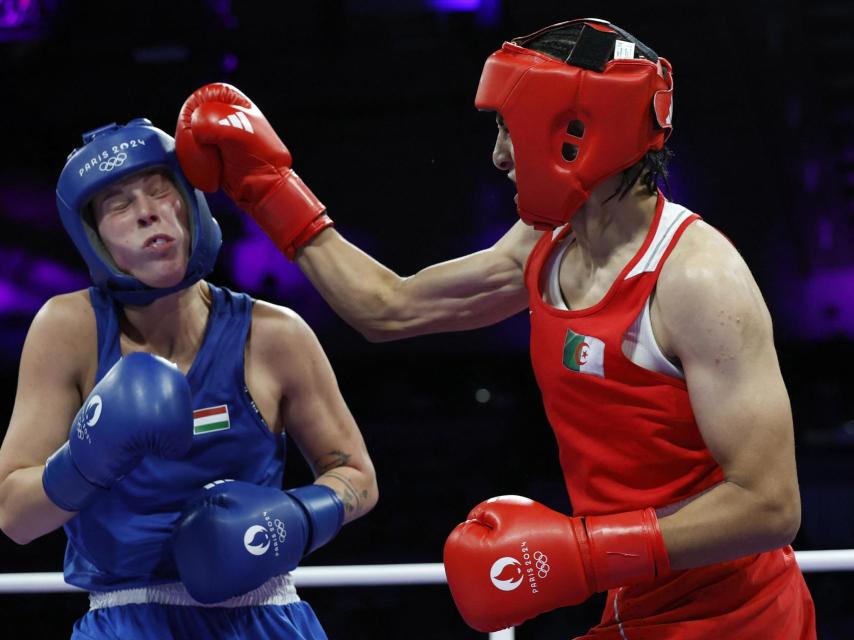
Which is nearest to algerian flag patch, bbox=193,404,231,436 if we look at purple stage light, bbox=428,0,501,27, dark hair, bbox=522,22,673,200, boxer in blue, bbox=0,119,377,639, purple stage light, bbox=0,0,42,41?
boxer in blue, bbox=0,119,377,639

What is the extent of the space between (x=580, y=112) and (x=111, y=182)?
2.73 ft

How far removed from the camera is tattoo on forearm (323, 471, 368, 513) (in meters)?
2.12

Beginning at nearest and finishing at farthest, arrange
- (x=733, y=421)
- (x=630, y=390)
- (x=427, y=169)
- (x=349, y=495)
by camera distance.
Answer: (x=733, y=421) → (x=630, y=390) → (x=349, y=495) → (x=427, y=169)

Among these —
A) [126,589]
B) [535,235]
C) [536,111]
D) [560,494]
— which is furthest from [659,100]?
[560,494]

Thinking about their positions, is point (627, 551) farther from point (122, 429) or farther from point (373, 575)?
point (373, 575)

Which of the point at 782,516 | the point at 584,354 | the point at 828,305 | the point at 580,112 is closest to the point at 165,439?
the point at 584,354

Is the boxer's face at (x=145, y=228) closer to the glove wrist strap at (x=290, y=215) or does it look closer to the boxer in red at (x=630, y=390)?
the glove wrist strap at (x=290, y=215)

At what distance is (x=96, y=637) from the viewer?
1.93 m

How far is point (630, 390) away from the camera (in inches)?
66.4

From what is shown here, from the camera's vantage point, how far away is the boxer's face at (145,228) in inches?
77.9

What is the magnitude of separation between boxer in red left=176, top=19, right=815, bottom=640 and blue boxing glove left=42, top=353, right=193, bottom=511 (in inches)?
19.4

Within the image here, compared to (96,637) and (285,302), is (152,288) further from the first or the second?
(285,302)

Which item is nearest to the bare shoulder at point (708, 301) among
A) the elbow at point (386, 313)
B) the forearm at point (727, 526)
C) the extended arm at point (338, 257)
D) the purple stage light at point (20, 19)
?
the forearm at point (727, 526)

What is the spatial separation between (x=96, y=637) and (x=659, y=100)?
129 cm
